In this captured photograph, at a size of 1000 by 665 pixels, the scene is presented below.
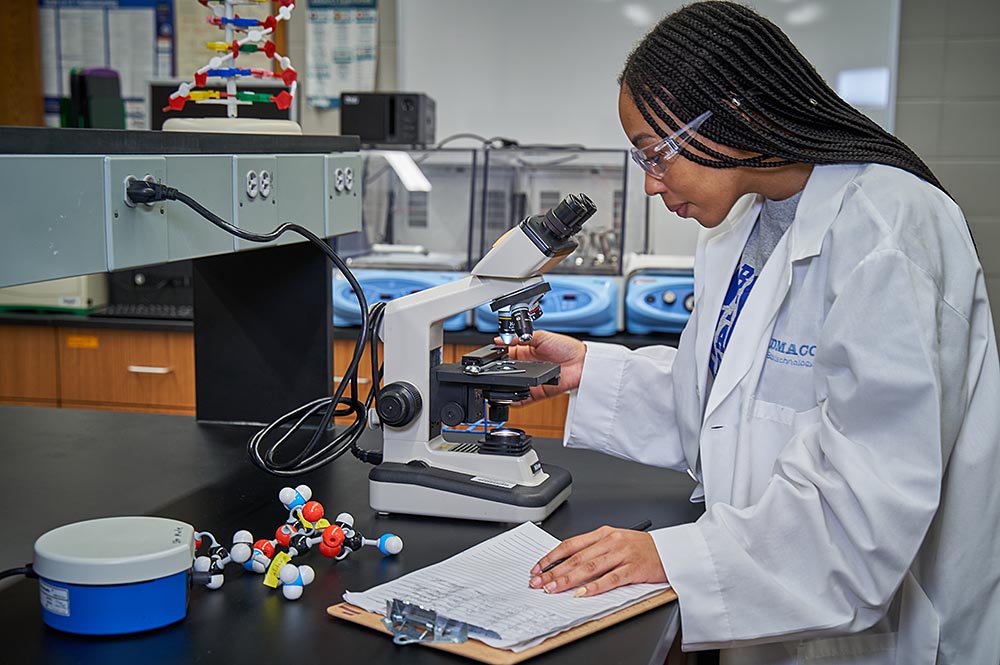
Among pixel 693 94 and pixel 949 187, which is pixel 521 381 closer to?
pixel 693 94

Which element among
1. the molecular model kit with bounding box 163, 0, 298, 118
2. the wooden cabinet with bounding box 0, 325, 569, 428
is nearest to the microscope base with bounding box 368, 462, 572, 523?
the molecular model kit with bounding box 163, 0, 298, 118

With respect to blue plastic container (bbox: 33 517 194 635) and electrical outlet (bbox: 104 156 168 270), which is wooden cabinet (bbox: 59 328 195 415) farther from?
blue plastic container (bbox: 33 517 194 635)

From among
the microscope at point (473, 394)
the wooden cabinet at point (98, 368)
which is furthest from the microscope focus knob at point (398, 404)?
the wooden cabinet at point (98, 368)

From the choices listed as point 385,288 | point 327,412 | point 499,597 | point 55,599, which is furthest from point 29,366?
point 499,597

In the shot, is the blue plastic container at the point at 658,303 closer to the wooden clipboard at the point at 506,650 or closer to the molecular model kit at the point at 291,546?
the molecular model kit at the point at 291,546

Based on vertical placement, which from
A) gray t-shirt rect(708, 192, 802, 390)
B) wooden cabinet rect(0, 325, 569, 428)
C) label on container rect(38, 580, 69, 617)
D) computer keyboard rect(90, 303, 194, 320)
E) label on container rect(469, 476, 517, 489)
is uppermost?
gray t-shirt rect(708, 192, 802, 390)

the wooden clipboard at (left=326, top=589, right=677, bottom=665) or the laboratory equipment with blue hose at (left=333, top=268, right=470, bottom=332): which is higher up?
the laboratory equipment with blue hose at (left=333, top=268, right=470, bottom=332)

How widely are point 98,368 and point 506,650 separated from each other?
2748 mm

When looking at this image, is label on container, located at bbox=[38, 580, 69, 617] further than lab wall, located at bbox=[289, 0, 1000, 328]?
No

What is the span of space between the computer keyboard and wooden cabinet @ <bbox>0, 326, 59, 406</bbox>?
7.2 inches

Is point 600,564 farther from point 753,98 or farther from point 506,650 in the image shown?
point 753,98

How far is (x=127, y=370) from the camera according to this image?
3369 millimetres

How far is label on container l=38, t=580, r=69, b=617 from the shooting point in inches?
40.0

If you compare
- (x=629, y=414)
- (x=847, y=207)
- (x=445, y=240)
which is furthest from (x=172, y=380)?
(x=847, y=207)
